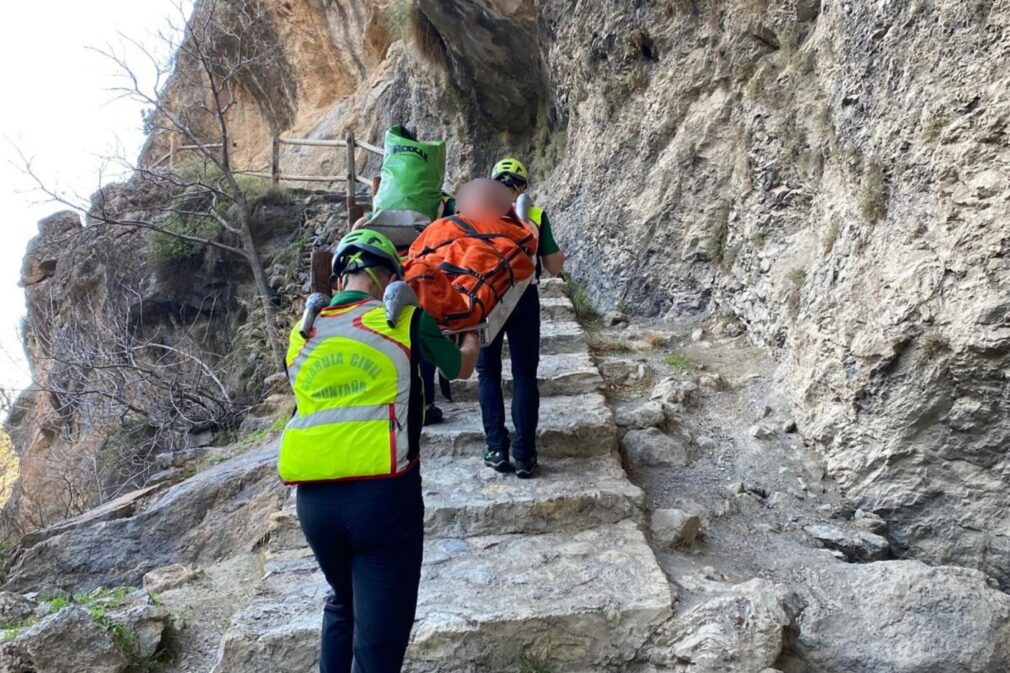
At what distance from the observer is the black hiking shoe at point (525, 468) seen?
153 inches

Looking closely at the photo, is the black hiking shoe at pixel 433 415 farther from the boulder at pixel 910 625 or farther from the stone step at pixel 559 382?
the boulder at pixel 910 625

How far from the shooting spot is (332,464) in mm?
2150

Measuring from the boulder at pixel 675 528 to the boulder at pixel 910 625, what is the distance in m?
0.60

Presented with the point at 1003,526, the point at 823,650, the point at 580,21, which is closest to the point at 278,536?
the point at 823,650

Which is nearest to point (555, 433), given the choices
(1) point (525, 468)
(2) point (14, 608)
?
(1) point (525, 468)

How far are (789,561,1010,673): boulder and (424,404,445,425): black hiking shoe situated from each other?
7.61ft

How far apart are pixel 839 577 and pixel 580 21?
6.07 m

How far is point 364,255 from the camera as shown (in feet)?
8.02

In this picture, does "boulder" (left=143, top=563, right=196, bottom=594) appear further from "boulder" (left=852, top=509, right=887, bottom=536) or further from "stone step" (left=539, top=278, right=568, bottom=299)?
"stone step" (left=539, top=278, right=568, bottom=299)

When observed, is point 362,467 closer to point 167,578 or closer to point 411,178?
point 167,578

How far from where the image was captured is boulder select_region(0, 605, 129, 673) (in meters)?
3.01

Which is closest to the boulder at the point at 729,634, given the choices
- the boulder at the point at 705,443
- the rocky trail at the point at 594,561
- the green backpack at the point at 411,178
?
the rocky trail at the point at 594,561

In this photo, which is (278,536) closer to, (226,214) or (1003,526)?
(1003,526)

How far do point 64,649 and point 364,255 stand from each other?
6.93ft
